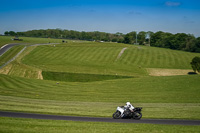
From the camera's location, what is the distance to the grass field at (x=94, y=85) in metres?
28.3

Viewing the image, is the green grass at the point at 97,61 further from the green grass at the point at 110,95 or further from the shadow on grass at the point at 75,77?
the green grass at the point at 110,95

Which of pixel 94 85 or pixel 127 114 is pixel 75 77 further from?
A: pixel 127 114

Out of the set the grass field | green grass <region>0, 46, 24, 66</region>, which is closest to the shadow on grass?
the grass field

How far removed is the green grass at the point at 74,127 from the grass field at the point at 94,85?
5.7 inches

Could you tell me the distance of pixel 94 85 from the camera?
54.8m

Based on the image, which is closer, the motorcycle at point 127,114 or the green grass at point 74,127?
the green grass at point 74,127

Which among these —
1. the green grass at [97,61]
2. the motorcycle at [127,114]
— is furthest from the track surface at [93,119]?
the green grass at [97,61]

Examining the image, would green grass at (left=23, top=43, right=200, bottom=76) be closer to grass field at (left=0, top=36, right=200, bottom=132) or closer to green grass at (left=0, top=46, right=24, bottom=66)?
grass field at (left=0, top=36, right=200, bottom=132)

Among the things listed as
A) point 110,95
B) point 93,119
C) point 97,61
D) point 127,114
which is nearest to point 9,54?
point 97,61

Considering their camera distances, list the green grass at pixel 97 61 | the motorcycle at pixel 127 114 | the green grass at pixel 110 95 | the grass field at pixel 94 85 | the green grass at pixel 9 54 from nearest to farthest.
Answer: the motorcycle at pixel 127 114, the grass field at pixel 94 85, the green grass at pixel 110 95, the green grass at pixel 97 61, the green grass at pixel 9 54

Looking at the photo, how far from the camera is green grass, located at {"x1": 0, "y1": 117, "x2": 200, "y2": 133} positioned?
59.4 feet

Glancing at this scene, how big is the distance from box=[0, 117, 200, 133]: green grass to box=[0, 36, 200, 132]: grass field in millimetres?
145

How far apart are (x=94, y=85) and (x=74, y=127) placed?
117 ft

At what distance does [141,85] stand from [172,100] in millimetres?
14372
